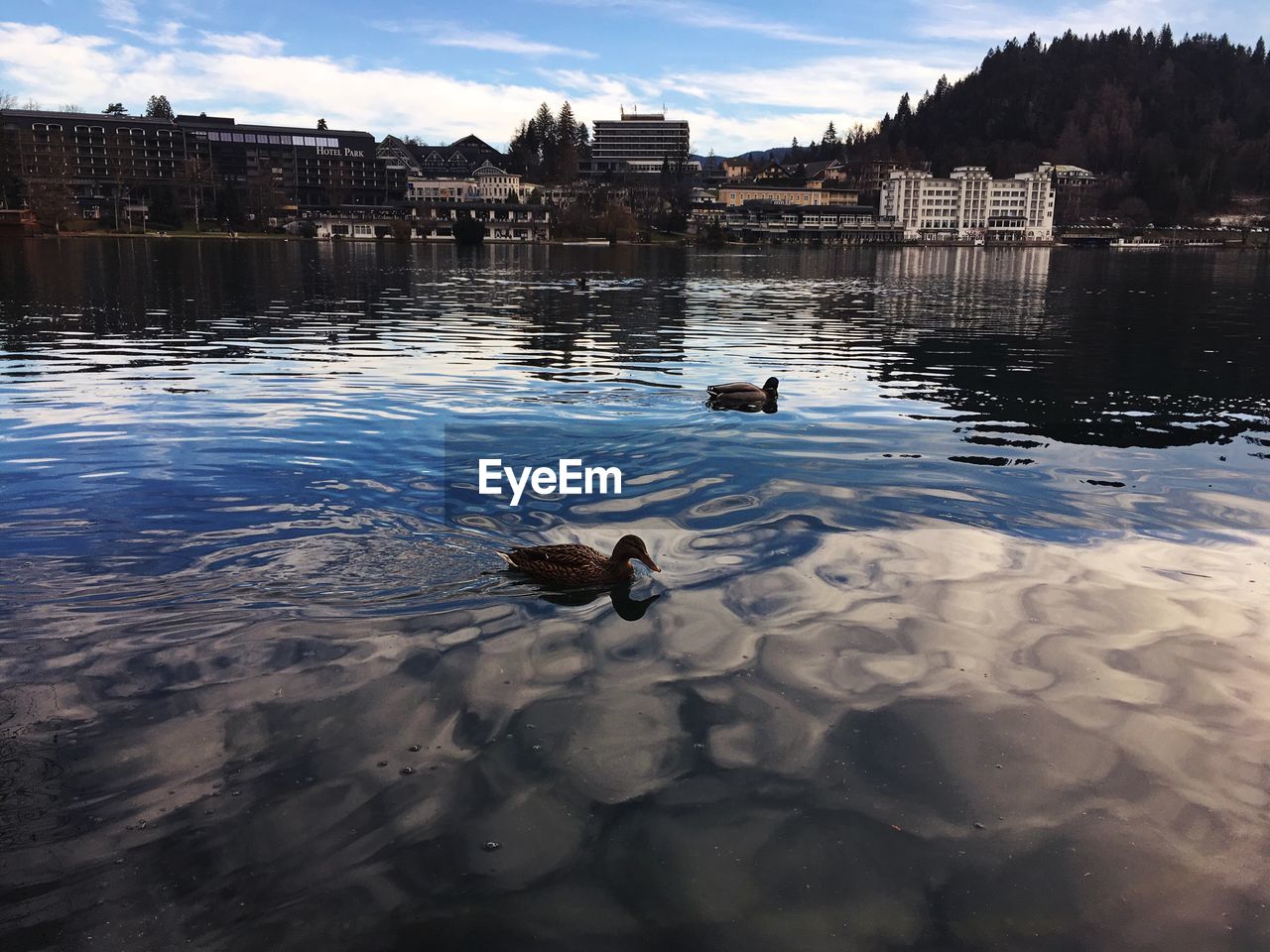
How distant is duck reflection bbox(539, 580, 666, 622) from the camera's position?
9.37 metres

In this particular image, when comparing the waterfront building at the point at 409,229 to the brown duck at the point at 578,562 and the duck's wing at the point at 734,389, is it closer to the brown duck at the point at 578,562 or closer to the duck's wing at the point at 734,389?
the duck's wing at the point at 734,389

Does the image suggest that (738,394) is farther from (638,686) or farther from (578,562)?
(638,686)

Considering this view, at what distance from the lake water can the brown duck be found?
0.20m

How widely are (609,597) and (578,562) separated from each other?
48cm

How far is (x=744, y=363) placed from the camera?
26.4 m

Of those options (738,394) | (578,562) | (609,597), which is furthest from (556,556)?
(738,394)

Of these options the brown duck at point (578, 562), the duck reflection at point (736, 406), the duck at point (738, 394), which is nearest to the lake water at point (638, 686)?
the brown duck at point (578, 562)

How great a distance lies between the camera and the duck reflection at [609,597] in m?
9.37

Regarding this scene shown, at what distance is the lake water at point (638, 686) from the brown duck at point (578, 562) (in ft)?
0.64

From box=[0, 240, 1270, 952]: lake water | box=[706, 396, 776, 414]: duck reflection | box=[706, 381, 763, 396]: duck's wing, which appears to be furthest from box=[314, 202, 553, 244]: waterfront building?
box=[0, 240, 1270, 952]: lake water

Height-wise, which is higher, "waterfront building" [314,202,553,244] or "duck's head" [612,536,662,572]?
"waterfront building" [314,202,553,244]

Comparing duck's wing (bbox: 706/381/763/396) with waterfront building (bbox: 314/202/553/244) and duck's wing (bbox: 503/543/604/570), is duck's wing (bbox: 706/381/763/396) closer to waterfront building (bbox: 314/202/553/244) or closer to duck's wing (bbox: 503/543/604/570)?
duck's wing (bbox: 503/543/604/570)

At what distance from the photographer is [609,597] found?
9.64m

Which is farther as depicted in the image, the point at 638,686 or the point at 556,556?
the point at 556,556
